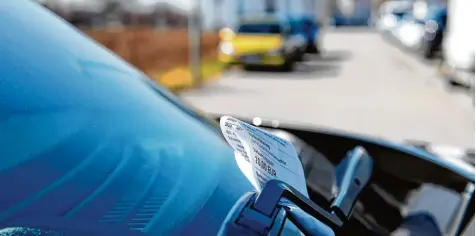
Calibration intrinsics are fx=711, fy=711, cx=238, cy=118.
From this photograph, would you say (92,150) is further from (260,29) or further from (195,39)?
(260,29)

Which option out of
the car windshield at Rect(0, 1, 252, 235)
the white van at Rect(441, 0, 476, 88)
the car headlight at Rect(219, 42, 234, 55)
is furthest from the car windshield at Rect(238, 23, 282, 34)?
the car windshield at Rect(0, 1, 252, 235)

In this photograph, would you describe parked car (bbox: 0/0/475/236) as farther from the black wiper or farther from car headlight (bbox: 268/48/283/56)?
car headlight (bbox: 268/48/283/56)

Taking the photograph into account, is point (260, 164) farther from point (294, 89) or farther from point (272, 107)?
point (294, 89)

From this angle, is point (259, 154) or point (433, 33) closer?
point (259, 154)

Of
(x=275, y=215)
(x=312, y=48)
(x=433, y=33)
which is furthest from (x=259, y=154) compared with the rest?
(x=312, y=48)

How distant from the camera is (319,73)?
19906 mm

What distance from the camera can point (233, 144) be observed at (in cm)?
150

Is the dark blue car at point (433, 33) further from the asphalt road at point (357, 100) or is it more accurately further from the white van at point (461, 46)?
the white van at point (461, 46)

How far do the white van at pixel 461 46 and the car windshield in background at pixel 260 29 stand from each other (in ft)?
19.8

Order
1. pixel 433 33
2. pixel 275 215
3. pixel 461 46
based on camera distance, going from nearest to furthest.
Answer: pixel 275 215, pixel 461 46, pixel 433 33

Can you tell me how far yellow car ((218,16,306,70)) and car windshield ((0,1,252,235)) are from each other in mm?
17448

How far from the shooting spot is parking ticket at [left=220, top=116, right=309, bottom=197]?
57.7 inches

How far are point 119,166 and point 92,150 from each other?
2.7 inches

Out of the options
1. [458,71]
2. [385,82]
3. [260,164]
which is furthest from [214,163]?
[385,82]
